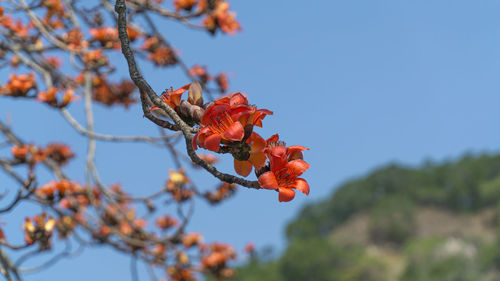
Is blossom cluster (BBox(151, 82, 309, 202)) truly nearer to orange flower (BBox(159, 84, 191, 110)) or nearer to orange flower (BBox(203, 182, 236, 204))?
orange flower (BBox(159, 84, 191, 110))

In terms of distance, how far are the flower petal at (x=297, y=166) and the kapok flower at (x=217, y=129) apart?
14 centimetres

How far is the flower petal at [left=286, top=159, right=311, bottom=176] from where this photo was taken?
128cm

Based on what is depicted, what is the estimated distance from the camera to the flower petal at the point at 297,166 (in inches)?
50.2

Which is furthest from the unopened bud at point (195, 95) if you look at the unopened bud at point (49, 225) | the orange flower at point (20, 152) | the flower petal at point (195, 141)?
the orange flower at point (20, 152)

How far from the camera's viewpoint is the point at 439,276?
52.4m

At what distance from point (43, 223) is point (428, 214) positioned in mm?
78116

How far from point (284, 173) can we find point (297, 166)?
0.03 metres

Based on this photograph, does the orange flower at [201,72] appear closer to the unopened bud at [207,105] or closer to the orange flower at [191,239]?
the orange flower at [191,239]

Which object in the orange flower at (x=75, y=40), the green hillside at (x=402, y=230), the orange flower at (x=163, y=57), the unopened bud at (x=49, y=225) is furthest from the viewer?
the green hillside at (x=402, y=230)

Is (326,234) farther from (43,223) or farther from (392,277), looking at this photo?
(43,223)

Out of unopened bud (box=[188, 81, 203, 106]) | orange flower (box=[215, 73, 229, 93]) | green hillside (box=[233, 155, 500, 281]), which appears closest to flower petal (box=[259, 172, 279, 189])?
unopened bud (box=[188, 81, 203, 106])

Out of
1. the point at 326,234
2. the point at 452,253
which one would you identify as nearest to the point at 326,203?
the point at 326,234

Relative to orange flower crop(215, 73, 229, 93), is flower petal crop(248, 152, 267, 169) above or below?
below

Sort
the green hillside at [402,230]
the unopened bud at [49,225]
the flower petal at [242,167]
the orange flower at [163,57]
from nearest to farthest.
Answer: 1. the flower petal at [242,167]
2. the unopened bud at [49,225]
3. the orange flower at [163,57]
4. the green hillside at [402,230]
